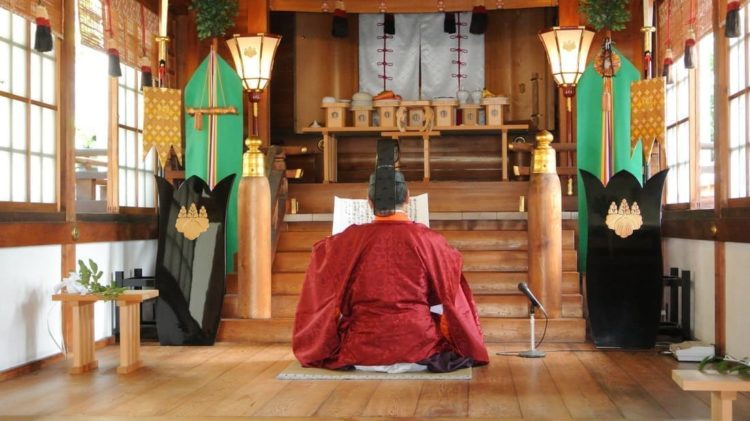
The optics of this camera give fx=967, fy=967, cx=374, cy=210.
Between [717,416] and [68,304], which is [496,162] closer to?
[68,304]

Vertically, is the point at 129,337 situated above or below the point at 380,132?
below

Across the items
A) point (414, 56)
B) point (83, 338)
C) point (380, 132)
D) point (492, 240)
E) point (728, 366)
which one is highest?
point (414, 56)

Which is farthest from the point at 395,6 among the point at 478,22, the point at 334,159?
the point at 334,159

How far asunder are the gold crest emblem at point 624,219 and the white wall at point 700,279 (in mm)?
468

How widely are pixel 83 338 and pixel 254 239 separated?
1752 mm

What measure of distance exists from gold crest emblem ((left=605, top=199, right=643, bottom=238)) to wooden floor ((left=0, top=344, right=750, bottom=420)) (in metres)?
0.98

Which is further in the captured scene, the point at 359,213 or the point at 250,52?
the point at 250,52

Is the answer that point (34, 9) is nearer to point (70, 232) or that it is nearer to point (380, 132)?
point (70, 232)

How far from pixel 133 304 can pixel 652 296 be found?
3451mm

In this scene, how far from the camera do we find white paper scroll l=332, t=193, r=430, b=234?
659cm

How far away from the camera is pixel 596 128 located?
25.0 feet

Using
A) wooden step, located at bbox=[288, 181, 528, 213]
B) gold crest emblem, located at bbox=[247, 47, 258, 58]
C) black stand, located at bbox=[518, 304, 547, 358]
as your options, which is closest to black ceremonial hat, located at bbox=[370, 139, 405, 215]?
black stand, located at bbox=[518, 304, 547, 358]

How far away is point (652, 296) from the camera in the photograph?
6629mm

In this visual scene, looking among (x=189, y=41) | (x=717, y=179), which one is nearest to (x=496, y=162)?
(x=189, y=41)
